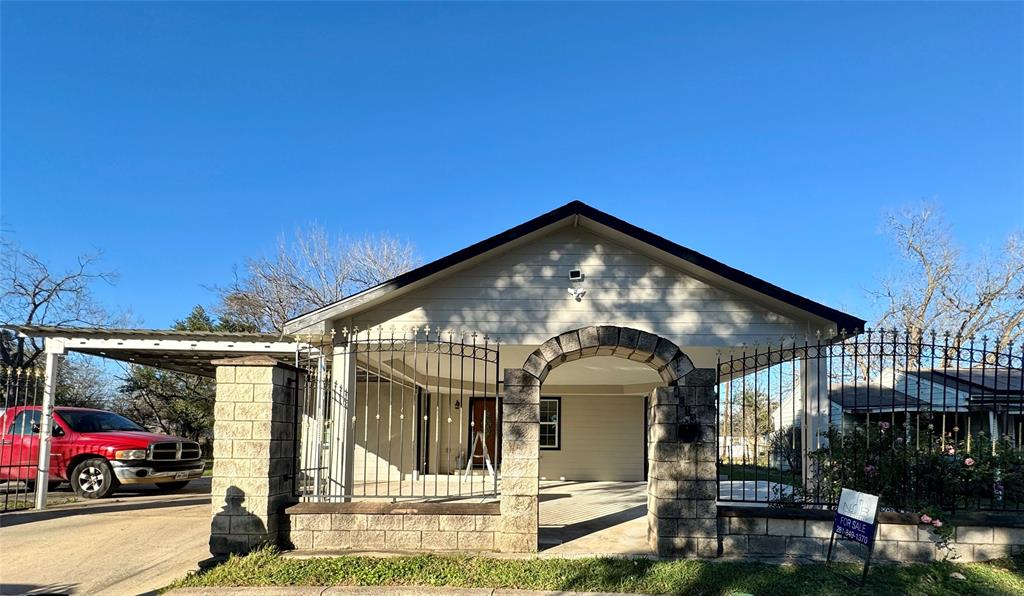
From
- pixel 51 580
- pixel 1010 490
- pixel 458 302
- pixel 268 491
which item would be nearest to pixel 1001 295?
pixel 1010 490

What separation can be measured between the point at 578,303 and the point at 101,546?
6.70 metres

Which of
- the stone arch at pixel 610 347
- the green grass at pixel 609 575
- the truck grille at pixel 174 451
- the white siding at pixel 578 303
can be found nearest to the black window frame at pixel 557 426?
the white siding at pixel 578 303

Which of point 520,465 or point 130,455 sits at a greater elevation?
point 520,465

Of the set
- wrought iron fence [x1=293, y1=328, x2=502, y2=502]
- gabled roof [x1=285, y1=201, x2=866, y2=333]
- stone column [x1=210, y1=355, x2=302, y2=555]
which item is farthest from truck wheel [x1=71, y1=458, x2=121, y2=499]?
stone column [x1=210, y1=355, x2=302, y2=555]

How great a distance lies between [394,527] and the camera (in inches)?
287

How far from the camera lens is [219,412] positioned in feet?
23.6

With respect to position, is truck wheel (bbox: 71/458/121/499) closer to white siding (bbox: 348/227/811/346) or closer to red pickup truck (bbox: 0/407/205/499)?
red pickup truck (bbox: 0/407/205/499)

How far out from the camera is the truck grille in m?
12.1

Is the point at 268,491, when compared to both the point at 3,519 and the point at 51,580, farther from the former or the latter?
the point at 3,519

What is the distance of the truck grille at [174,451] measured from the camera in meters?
12.1

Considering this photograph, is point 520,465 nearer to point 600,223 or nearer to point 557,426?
point 600,223

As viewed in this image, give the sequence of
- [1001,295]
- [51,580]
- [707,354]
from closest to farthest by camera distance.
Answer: [51,580]
[707,354]
[1001,295]

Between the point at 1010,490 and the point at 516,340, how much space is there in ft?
19.9

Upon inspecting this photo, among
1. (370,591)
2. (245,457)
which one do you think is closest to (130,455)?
(245,457)
